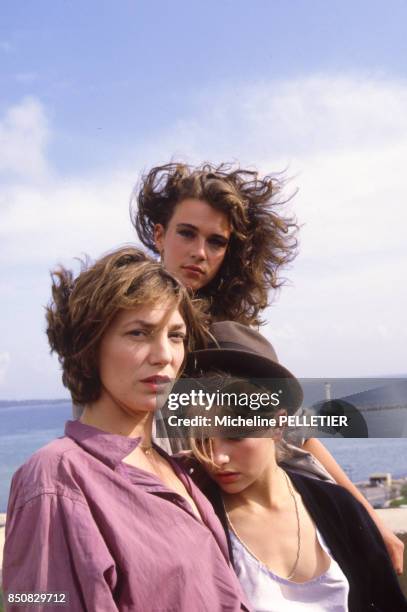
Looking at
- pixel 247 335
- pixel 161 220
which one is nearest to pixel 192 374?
pixel 247 335

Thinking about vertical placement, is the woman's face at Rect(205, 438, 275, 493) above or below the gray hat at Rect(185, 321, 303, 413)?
below

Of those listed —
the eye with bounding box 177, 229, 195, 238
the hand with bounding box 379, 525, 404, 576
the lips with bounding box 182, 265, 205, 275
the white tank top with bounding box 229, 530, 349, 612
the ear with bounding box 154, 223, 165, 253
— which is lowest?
the white tank top with bounding box 229, 530, 349, 612

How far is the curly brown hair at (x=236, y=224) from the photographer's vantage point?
3.46m

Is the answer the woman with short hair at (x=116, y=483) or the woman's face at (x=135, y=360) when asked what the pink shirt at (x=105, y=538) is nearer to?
the woman with short hair at (x=116, y=483)

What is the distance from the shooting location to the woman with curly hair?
135 inches

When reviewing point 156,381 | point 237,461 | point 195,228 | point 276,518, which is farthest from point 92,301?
point 195,228

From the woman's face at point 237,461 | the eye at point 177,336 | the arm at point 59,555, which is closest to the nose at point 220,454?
the woman's face at point 237,461

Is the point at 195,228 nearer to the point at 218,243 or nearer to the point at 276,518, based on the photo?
the point at 218,243

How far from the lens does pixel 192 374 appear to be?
94.2 inches

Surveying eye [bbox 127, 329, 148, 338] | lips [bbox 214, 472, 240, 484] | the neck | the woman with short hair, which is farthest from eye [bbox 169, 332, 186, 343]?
lips [bbox 214, 472, 240, 484]

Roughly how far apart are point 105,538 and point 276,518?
74 cm

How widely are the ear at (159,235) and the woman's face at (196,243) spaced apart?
15 centimetres

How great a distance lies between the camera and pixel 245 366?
2.37m

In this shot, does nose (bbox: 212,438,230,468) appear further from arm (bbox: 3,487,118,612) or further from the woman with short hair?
arm (bbox: 3,487,118,612)
